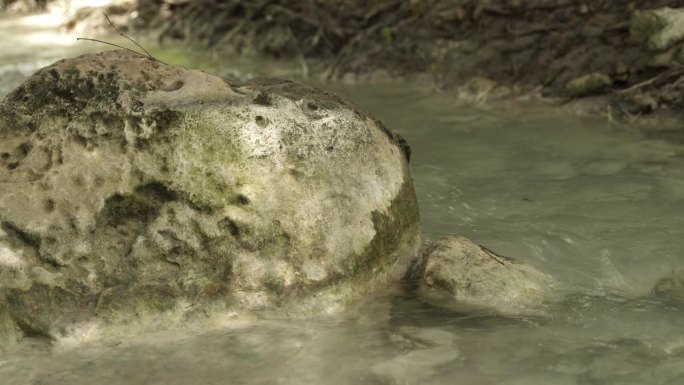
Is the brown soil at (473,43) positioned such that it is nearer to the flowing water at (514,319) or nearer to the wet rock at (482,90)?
the wet rock at (482,90)

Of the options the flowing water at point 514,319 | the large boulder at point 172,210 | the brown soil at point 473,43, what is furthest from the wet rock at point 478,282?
the brown soil at point 473,43

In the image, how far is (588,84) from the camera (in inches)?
218

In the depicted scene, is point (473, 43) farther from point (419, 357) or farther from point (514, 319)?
point (419, 357)

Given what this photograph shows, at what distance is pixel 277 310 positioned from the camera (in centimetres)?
277

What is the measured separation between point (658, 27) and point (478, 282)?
10.3 feet

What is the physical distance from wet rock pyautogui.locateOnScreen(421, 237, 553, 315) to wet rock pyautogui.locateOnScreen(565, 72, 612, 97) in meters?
2.75

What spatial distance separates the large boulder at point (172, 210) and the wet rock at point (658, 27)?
10.4 ft

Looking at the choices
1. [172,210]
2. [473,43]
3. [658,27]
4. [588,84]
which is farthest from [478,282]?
[473,43]

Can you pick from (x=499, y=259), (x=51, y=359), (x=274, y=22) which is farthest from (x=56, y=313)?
(x=274, y=22)

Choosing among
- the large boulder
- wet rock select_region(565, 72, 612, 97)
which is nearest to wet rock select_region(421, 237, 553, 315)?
the large boulder

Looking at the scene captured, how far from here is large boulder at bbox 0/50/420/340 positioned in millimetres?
2688

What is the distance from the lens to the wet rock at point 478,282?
2.91 metres

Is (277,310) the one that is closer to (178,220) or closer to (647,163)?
(178,220)

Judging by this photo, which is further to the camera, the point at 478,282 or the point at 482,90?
the point at 482,90
